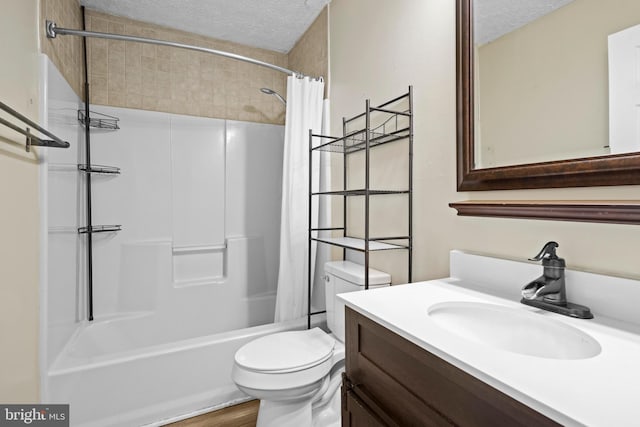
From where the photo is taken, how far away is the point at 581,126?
31.4 inches

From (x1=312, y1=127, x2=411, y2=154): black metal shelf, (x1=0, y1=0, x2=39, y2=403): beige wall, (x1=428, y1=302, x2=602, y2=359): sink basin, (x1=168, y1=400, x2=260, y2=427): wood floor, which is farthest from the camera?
(x1=168, y1=400, x2=260, y2=427): wood floor

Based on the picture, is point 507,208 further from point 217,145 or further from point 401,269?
point 217,145

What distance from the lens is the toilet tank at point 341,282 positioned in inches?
58.5

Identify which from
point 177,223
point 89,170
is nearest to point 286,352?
point 177,223

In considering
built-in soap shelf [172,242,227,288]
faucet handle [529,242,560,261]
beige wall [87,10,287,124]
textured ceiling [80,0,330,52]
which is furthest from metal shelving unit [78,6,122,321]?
faucet handle [529,242,560,261]

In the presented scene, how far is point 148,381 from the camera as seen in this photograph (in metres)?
1.53

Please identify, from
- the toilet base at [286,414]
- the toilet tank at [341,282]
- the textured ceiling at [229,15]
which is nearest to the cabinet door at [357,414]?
the toilet base at [286,414]

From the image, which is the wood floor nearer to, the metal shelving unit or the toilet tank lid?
the toilet tank lid

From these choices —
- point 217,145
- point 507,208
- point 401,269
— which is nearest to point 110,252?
point 217,145

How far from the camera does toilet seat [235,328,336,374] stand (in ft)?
4.09

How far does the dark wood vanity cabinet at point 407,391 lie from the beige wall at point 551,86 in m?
0.67

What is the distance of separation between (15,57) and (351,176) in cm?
157

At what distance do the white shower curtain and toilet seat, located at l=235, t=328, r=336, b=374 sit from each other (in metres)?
0.50

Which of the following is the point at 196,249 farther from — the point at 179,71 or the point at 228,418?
the point at 179,71
